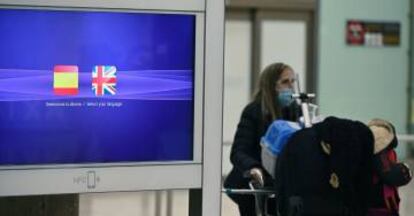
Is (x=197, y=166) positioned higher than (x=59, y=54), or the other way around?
(x=59, y=54)

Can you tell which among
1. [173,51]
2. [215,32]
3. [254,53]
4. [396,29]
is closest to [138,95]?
[173,51]

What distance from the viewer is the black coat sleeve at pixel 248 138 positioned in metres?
4.56

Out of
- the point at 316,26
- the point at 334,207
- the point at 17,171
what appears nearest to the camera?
the point at 17,171

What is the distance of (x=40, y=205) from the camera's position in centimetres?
361

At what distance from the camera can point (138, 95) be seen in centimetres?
293

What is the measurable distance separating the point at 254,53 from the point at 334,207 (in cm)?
581

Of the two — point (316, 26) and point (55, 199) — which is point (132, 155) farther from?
point (316, 26)

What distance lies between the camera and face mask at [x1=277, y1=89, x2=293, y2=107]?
15.6 feet

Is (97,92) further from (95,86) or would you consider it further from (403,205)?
(403,205)

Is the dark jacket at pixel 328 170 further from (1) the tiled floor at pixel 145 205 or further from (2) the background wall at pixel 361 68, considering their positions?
(2) the background wall at pixel 361 68

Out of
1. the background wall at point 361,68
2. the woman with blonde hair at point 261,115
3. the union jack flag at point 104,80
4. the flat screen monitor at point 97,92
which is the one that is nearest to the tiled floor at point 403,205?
the background wall at point 361,68

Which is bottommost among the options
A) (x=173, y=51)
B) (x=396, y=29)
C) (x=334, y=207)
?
(x=334, y=207)

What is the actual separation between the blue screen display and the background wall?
21.3ft

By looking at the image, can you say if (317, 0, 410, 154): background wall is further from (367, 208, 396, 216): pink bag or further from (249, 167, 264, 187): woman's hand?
(367, 208, 396, 216): pink bag
